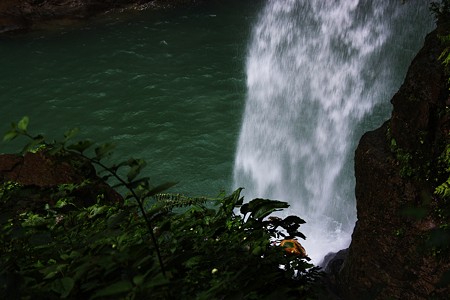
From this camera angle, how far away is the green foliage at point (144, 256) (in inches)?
70.7

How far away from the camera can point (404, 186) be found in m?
5.03

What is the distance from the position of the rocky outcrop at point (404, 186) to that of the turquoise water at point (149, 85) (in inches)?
188

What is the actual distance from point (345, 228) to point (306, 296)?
254 inches

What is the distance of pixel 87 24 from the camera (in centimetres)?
1789

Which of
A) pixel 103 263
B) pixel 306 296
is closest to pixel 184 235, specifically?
pixel 306 296

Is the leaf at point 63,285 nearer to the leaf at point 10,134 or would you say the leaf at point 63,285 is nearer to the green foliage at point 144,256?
the green foliage at point 144,256

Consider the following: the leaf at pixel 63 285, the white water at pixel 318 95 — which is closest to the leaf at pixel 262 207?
the leaf at pixel 63 285

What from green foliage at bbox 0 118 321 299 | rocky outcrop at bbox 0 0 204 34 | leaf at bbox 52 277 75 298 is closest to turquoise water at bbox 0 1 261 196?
rocky outcrop at bbox 0 0 204 34

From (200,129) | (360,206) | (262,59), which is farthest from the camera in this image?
(262,59)

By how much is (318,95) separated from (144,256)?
1061 cm

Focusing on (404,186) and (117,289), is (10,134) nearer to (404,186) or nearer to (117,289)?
(117,289)

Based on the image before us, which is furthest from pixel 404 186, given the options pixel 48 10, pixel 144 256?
pixel 48 10

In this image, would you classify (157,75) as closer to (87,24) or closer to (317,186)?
(87,24)

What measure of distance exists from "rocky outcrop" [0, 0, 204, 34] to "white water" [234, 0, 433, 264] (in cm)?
633
